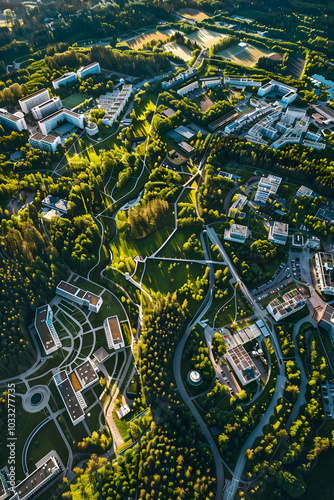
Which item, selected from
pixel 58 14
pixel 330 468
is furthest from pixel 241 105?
pixel 58 14

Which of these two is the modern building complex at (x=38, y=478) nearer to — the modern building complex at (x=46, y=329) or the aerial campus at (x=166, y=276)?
the aerial campus at (x=166, y=276)

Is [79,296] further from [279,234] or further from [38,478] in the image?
[279,234]

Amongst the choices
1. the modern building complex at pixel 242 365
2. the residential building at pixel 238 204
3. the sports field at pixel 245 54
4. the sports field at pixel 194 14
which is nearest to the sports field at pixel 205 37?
the sports field at pixel 245 54

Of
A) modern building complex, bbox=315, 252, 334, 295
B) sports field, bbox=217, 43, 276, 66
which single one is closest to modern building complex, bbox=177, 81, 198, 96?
sports field, bbox=217, 43, 276, 66

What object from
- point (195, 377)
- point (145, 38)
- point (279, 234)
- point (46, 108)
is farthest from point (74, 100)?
point (195, 377)

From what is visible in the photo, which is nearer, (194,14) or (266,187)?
(266,187)

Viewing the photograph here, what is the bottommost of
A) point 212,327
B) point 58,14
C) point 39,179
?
point 212,327

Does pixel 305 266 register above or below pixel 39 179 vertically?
below

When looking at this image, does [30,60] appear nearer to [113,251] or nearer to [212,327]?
[113,251]
